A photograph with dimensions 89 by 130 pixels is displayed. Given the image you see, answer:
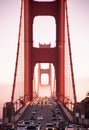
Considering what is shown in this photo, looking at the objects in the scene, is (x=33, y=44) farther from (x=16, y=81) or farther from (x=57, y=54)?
(x=16, y=81)

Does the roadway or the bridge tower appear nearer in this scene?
the roadway

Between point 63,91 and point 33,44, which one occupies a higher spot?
point 33,44

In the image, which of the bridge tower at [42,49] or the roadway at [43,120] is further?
the bridge tower at [42,49]

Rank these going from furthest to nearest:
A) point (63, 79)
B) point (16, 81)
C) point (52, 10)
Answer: point (52, 10) < point (63, 79) < point (16, 81)

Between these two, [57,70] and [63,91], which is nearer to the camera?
[63,91]

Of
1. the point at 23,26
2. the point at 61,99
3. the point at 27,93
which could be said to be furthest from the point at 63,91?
the point at 23,26

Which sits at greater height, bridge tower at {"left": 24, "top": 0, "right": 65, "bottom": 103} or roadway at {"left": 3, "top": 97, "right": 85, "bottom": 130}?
bridge tower at {"left": 24, "top": 0, "right": 65, "bottom": 103}

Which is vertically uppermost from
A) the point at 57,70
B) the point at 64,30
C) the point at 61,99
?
the point at 64,30

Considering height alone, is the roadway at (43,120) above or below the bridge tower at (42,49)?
below
